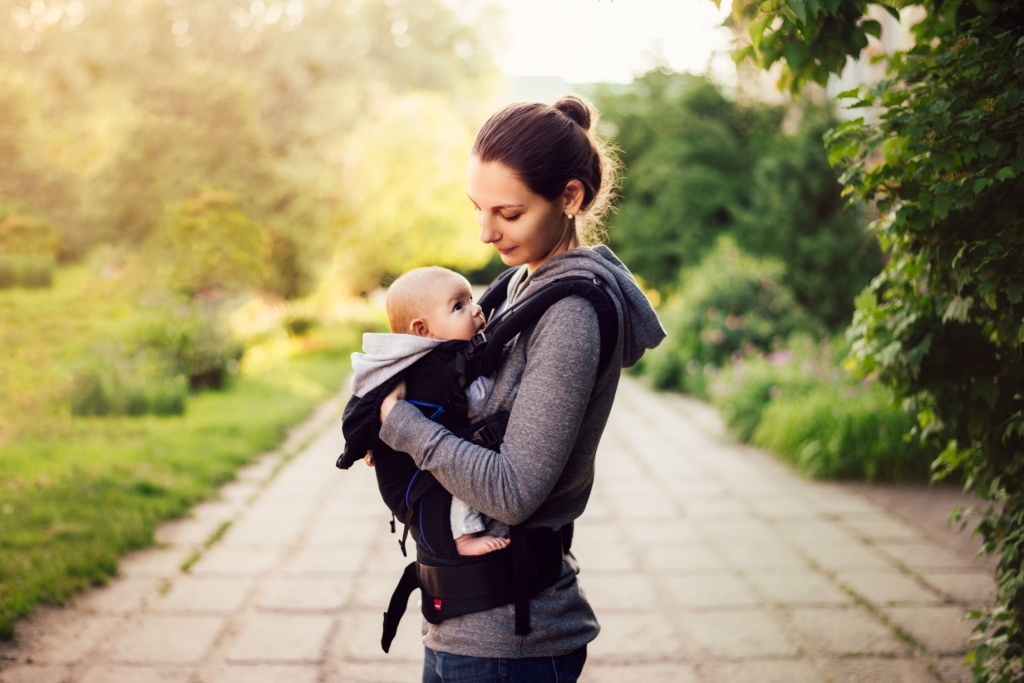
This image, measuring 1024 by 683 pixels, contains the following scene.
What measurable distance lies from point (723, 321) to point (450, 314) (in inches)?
331

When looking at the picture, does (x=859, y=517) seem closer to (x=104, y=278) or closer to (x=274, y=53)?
(x=104, y=278)

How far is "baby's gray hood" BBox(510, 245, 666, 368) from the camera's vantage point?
155 centimetres

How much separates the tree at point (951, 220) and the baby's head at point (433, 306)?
36.0 inches

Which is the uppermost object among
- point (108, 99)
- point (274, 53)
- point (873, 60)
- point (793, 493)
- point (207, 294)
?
point (274, 53)

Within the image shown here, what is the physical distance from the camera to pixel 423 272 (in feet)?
5.59

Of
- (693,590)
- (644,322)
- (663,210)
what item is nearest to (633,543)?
(693,590)

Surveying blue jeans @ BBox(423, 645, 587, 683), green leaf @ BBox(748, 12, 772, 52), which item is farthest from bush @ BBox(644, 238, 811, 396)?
blue jeans @ BBox(423, 645, 587, 683)

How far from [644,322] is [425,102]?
1588 cm

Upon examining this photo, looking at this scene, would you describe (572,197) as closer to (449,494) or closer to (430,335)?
(430,335)

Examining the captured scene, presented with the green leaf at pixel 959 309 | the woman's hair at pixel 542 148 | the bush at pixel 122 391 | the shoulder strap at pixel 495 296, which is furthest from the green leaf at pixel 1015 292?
the bush at pixel 122 391

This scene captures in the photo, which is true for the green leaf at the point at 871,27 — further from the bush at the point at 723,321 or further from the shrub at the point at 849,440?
the bush at the point at 723,321

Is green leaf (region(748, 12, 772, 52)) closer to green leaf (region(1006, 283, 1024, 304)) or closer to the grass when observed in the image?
green leaf (region(1006, 283, 1024, 304))

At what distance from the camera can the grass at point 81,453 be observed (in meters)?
4.13

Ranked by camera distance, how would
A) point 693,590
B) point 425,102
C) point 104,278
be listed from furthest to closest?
1. point 425,102
2. point 104,278
3. point 693,590
